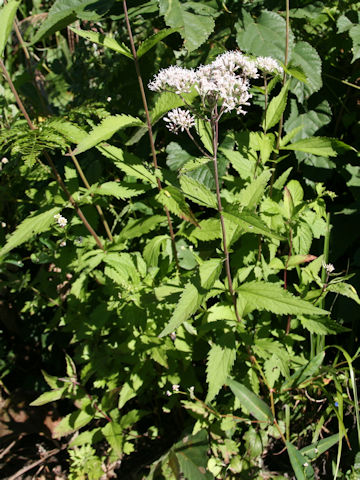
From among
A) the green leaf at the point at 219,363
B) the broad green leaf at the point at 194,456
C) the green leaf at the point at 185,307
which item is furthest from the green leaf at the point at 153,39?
the broad green leaf at the point at 194,456

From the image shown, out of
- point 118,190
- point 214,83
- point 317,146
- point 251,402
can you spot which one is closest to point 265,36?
point 317,146

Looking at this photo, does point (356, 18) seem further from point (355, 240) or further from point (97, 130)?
point (97, 130)

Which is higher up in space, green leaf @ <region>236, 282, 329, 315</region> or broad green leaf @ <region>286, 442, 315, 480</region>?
green leaf @ <region>236, 282, 329, 315</region>

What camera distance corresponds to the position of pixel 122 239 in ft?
5.98

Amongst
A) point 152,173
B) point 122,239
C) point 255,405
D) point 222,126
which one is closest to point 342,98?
point 222,126

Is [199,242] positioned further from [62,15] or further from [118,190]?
[62,15]

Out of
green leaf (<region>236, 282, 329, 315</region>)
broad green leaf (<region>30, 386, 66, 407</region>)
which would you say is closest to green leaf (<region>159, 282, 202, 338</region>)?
green leaf (<region>236, 282, 329, 315</region>)

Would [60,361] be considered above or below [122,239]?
below

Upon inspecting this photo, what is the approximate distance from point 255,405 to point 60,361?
1.49 m

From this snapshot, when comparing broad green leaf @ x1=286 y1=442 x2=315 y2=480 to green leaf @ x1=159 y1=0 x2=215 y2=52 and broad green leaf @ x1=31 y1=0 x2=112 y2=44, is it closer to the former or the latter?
green leaf @ x1=159 y1=0 x2=215 y2=52

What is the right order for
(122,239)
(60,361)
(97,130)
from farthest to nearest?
1. (60,361)
2. (122,239)
3. (97,130)

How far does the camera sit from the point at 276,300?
53.9 inches

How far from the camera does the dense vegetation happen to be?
1.42m

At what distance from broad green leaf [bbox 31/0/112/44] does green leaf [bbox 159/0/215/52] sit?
288 millimetres
